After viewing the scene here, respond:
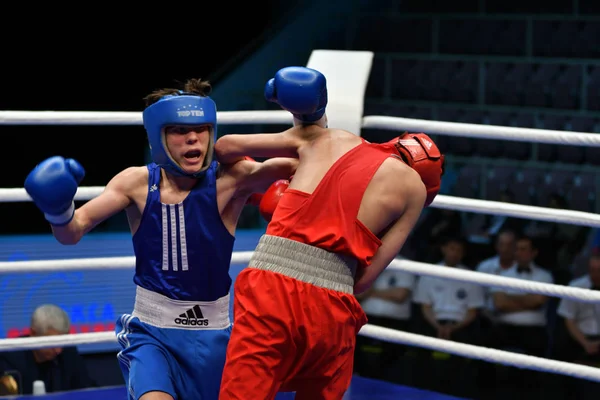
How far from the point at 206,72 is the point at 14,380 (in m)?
4.92

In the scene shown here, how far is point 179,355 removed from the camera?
8.13ft

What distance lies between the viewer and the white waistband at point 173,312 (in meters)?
2.50

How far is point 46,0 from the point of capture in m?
7.19

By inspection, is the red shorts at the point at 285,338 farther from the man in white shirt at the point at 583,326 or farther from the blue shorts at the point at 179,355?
the man in white shirt at the point at 583,326

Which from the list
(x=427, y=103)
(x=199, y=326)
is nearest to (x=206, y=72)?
(x=427, y=103)

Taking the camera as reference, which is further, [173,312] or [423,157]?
[173,312]

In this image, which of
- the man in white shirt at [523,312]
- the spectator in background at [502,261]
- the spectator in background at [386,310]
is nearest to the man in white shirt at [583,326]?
the man in white shirt at [523,312]

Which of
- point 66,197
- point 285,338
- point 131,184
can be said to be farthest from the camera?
point 131,184

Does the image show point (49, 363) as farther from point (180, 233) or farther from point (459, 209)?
point (459, 209)

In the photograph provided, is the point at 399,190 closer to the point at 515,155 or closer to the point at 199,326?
the point at 199,326

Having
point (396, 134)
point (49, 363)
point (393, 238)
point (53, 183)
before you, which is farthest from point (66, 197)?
point (396, 134)

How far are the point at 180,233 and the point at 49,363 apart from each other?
164 cm

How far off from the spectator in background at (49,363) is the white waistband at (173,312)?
53.6 inches

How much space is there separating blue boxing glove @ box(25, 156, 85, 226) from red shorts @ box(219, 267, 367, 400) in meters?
0.49
